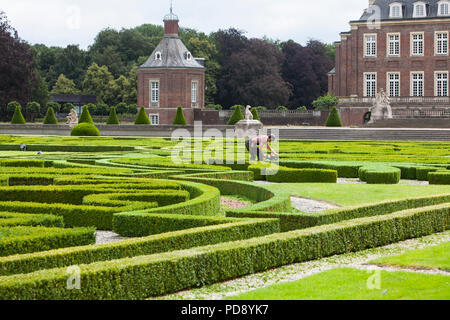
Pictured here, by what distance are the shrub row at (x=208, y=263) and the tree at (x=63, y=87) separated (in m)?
70.2

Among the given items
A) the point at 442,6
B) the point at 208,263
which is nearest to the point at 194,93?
the point at 442,6

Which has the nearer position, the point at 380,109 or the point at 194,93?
the point at 380,109

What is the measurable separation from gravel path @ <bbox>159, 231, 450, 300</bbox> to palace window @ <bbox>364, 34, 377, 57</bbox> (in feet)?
162

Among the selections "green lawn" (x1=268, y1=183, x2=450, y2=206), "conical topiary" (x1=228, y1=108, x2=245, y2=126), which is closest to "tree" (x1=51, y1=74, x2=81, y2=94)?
"conical topiary" (x1=228, y1=108, x2=245, y2=126)

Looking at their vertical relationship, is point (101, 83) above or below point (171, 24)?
below

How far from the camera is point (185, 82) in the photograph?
6106 cm

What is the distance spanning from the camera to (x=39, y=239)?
7914 mm

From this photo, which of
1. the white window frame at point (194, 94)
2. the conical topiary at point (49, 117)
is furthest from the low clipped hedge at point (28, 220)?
the white window frame at point (194, 94)

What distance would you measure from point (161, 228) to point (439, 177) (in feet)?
29.6

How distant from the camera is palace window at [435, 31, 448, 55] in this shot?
184 ft

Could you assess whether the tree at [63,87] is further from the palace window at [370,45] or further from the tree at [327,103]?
the palace window at [370,45]

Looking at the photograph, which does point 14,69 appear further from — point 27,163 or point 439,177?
point 439,177
